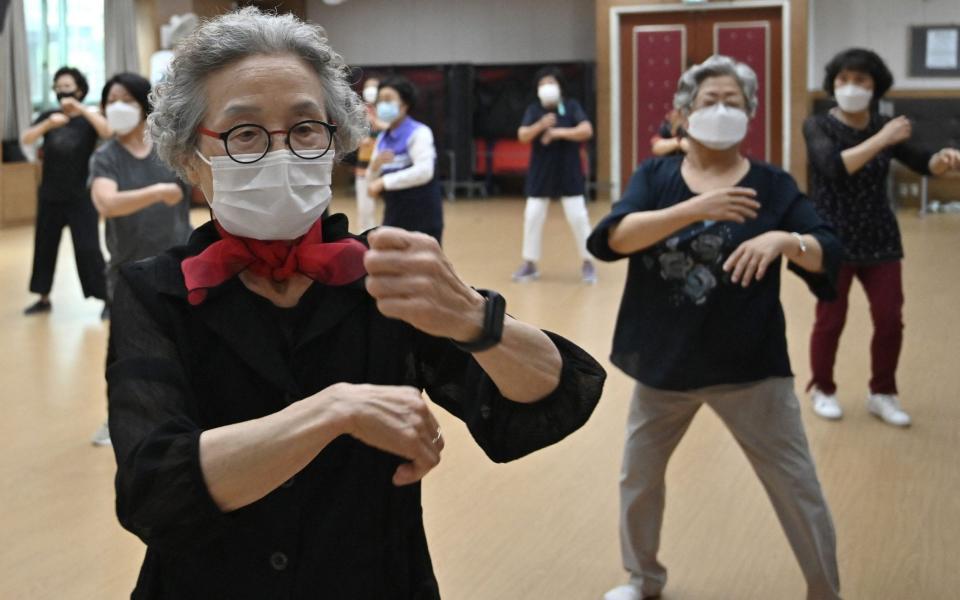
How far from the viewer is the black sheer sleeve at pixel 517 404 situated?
5.02ft

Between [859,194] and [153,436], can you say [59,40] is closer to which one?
[859,194]

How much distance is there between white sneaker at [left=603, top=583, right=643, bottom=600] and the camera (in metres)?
3.31

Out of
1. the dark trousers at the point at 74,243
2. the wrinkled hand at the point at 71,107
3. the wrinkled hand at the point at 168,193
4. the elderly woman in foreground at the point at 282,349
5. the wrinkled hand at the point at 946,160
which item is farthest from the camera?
the dark trousers at the point at 74,243

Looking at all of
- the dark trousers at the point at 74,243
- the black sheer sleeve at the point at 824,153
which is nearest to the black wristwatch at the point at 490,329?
the black sheer sleeve at the point at 824,153

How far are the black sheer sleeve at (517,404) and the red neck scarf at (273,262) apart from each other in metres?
0.15

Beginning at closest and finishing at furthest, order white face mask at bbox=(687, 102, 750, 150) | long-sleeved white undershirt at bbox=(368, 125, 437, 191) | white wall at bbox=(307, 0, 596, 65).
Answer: white face mask at bbox=(687, 102, 750, 150) < long-sleeved white undershirt at bbox=(368, 125, 437, 191) < white wall at bbox=(307, 0, 596, 65)

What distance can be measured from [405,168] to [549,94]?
233 centimetres

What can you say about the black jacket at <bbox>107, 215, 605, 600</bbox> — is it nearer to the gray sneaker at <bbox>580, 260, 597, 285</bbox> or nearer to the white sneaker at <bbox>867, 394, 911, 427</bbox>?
the white sneaker at <bbox>867, 394, 911, 427</bbox>

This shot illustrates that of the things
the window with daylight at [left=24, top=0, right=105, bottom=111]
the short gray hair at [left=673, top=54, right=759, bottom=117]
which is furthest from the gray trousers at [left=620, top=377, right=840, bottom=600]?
the window with daylight at [left=24, top=0, right=105, bottom=111]

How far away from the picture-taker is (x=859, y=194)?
4.95 metres

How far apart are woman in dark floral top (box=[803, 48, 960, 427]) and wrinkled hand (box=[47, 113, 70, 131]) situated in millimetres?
4876

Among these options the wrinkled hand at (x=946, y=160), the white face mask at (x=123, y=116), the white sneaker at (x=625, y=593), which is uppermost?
the white face mask at (x=123, y=116)

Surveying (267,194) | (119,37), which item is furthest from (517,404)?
(119,37)

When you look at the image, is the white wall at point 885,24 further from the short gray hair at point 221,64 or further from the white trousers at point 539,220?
the short gray hair at point 221,64
